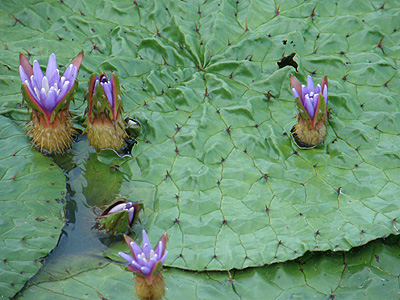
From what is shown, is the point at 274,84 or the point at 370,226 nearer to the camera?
the point at 370,226

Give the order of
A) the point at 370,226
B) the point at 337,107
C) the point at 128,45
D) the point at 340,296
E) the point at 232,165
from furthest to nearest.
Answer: the point at 128,45 → the point at 337,107 → the point at 232,165 → the point at 370,226 → the point at 340,296

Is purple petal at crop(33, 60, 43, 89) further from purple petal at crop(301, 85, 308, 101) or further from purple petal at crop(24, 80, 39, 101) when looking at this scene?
purple petal at crop(301, 85, 308, 101)

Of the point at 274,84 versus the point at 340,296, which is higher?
the point at 274,84

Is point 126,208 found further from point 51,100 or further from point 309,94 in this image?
point 309,94

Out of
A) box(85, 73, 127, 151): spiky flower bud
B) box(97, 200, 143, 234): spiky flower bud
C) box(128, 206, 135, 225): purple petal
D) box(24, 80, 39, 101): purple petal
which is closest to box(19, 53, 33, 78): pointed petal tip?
box(24, 80, 39, 101): purple petal

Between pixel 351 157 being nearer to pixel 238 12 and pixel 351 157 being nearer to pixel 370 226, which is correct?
pixel 370 226

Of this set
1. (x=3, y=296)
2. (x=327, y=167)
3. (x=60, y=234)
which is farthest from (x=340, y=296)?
(x=3, y=296)
